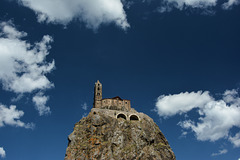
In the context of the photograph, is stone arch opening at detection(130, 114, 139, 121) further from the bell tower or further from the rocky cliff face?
the bell tower

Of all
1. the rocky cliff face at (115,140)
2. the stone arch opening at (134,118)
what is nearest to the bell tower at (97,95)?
the rocky cliff face at (115,140)

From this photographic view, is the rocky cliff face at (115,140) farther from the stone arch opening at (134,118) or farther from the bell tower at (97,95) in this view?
the bell tower at (97,95)

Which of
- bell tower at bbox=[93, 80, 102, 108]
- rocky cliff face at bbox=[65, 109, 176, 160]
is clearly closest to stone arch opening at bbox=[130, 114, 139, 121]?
rocky cliff face at bbox=[65, 109, 176, 160]

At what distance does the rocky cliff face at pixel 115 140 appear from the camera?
7456 centimetres

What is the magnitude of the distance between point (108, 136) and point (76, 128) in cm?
1430

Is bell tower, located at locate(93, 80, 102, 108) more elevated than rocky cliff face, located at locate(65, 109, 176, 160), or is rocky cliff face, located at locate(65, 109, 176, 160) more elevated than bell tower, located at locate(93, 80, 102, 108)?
bell tower, located at locate(93, 80, 102, 108)

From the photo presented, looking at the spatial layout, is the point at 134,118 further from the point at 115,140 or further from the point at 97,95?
the point at 97,95

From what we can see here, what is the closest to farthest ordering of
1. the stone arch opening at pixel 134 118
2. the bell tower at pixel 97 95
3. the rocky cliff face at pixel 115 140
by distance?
the rocky cliff face at pixel 115 140, the stone arch opening at pixel 134 118, the bell tower at pixel 97 95

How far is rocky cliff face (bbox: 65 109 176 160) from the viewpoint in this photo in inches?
2936

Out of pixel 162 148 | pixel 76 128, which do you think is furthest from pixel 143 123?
pixel 76 128

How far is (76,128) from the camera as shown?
8419 centimetres

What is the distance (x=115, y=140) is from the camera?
79.7 meters

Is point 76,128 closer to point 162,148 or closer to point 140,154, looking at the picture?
point 140,154

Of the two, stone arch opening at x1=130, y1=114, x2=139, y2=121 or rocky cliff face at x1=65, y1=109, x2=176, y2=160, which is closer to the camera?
rocky cliff face at x1=65, y1=109, x2=176, y2=160
